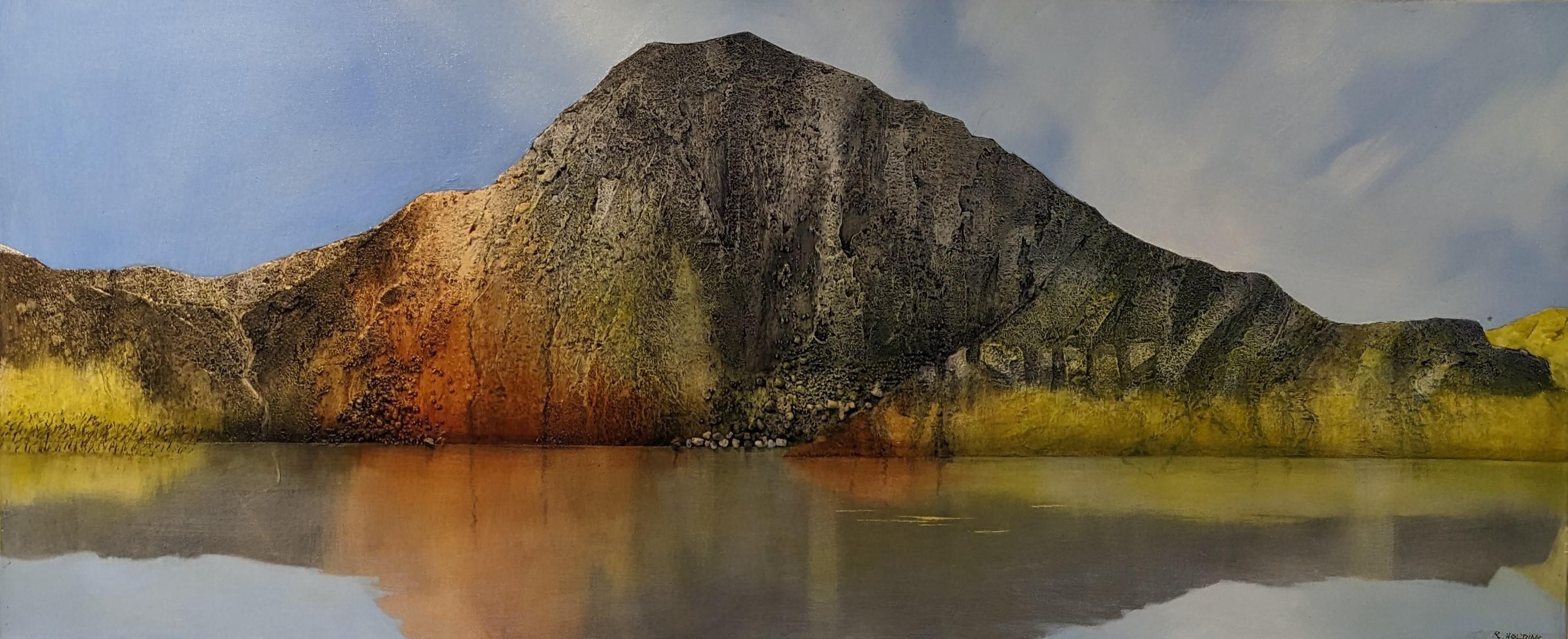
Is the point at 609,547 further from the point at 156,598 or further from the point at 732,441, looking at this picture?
the point at 156,598

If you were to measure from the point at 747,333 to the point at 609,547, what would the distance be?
666mm

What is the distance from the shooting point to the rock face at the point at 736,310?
2.31m

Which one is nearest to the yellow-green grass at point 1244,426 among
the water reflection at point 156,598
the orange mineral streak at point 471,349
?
the orange mineral streak at point 471,349

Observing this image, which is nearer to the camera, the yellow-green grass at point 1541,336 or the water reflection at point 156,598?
the water reflection at point 156,598

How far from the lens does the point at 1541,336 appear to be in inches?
95.3

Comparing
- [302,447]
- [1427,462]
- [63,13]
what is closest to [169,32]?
[63,13]

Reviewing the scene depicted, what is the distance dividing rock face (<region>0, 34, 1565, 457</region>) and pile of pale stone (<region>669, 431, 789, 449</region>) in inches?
0.9

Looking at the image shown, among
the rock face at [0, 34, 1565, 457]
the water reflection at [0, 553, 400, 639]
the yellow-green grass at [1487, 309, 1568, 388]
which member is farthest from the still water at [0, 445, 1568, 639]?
the yellow-green grass at [1487, 309, 1568, 388]

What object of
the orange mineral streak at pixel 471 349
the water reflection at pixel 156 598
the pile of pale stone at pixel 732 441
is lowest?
the water reflection at pixel 156 598

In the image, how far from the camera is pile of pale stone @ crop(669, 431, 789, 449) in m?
2.32

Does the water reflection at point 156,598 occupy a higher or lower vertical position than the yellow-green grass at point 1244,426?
lower

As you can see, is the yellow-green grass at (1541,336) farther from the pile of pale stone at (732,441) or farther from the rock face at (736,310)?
the pile of pale stone at (732,441)

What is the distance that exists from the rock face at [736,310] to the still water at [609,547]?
0.37 feet

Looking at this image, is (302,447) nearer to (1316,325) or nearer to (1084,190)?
(1084,190)
